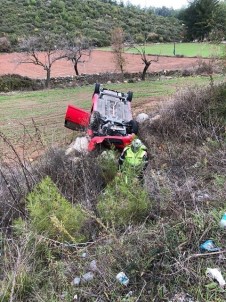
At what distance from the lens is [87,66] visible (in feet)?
125

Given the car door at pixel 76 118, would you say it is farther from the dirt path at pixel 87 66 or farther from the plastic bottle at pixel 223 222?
the dirt path at pixel 87 66

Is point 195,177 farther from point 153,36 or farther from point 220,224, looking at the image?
point 153,36

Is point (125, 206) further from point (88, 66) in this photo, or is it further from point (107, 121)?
point (88, 66)

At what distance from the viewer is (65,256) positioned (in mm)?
3541

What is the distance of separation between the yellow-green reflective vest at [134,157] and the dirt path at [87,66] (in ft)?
89.5

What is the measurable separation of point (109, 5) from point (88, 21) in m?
11.9

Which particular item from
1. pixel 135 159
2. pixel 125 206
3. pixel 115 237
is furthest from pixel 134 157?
pixel 115 237

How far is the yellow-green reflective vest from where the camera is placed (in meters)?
5.44

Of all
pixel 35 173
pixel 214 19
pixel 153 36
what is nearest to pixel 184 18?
pixel 153 36

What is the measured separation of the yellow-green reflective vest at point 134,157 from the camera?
5.44 metres

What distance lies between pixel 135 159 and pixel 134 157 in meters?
0.10

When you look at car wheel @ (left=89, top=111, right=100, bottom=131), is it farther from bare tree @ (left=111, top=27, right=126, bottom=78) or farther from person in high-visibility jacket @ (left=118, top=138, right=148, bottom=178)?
bare tree @ (left=111, top=27, right=126, bottom=78)

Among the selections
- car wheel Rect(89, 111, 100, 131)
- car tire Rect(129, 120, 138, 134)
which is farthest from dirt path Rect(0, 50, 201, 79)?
car tire Rect(129, 120, 138, 134)

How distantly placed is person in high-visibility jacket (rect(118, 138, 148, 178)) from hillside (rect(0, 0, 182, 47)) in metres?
43.9
